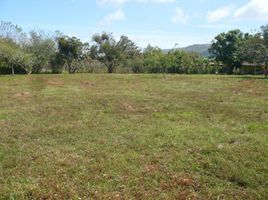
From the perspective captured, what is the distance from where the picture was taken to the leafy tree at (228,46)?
3896 centimetres

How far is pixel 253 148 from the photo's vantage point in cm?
622

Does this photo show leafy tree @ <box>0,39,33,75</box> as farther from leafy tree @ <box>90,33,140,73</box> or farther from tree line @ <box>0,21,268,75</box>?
leafy tree @ <box>90,33,140,73</box>

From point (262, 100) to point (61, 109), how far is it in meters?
7.64

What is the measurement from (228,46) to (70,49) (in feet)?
65.0

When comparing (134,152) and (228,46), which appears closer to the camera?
(134,152)

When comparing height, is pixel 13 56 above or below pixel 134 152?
above

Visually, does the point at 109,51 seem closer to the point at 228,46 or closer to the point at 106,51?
the point at 106,51

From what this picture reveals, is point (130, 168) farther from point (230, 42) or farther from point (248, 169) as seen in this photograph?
point (230, 42)

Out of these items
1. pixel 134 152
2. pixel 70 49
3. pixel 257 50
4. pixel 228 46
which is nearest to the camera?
pixel 134 152

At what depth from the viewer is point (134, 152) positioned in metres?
6.16

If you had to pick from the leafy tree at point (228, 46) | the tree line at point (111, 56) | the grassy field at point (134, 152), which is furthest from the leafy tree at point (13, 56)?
the leafy tree at point (228, 46)

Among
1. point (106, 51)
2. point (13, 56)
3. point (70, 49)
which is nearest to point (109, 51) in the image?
point (106, 51)

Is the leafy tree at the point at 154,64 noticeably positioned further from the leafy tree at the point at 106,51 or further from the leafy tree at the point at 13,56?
the leafy tree at the point at 13,56

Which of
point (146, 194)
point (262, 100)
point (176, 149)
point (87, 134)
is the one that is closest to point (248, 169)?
point (176, 149)
